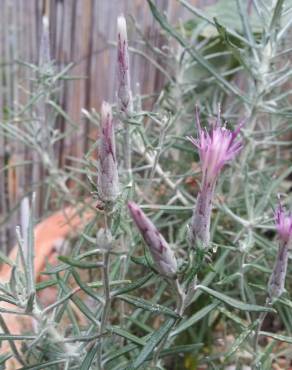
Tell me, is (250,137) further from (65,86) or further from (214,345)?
(65,86)

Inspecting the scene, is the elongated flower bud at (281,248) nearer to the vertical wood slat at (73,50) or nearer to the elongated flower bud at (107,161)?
the elongated flower bud at (107,161)

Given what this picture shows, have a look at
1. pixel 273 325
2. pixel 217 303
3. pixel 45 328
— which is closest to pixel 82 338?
pixel 45 328

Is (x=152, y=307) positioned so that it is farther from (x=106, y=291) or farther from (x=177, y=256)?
(x=177, y=256)

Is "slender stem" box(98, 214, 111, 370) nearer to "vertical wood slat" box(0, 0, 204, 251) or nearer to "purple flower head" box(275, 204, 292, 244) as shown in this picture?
"purple flower head" box(275, 204, 292, 244)

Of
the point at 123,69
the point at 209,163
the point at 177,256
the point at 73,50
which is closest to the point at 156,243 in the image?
the point at 209,163

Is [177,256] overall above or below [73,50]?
below

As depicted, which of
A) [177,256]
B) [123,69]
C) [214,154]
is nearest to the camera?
[214,154]

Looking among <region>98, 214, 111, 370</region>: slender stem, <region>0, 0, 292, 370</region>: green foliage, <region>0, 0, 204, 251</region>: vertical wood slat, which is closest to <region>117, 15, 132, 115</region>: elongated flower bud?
<region>0, 0, 292, 370</region>: green foliage
